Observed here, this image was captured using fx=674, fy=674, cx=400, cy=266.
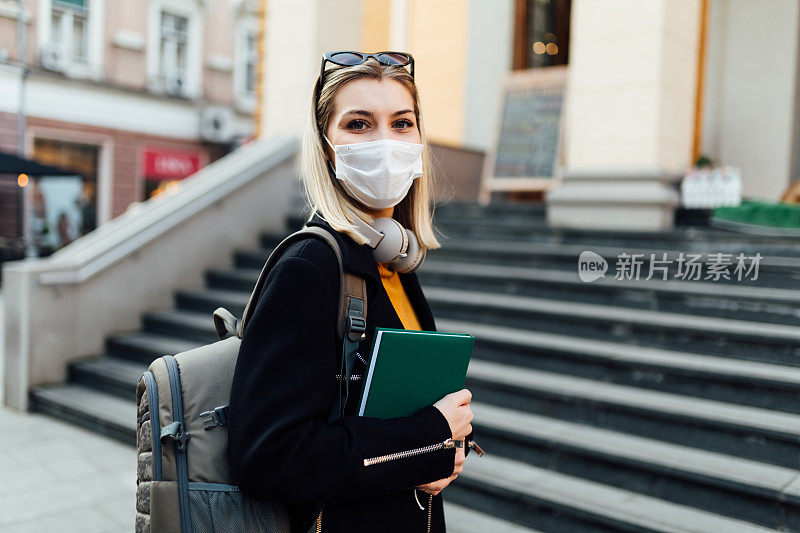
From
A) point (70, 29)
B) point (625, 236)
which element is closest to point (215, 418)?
point (625, 236)

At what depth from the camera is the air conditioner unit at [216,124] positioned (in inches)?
786

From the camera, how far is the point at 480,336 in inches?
190

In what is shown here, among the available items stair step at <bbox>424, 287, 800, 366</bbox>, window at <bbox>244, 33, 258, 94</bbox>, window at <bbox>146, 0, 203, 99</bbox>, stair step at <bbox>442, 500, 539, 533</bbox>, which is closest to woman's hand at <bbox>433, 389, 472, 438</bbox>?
stair step at <bbox>442, 500, 539, 533</bbox>

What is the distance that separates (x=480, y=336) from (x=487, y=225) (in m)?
1.82

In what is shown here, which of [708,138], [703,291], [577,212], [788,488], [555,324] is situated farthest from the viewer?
[708,138]

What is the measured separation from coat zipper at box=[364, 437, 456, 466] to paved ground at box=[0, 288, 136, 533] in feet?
9.35

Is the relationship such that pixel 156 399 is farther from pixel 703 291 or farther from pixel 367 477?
pixel 703 291

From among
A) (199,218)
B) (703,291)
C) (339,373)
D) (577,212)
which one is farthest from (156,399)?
(199,218)

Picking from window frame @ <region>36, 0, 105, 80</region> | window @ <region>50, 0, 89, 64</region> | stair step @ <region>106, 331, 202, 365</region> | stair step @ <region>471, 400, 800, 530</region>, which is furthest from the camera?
window @ <region>50, 0, 89, 64</region>

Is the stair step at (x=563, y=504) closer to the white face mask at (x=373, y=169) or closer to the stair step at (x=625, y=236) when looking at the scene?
the stair step at (x=625, y=236)

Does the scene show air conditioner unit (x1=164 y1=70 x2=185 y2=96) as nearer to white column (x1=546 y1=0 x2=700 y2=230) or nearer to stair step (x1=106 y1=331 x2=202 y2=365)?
stair step (x1=106 y1=331 x2=202 y2=365)

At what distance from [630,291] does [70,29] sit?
15224 millimetres

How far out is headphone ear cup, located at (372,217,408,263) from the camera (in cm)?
154

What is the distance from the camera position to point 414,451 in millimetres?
1400
